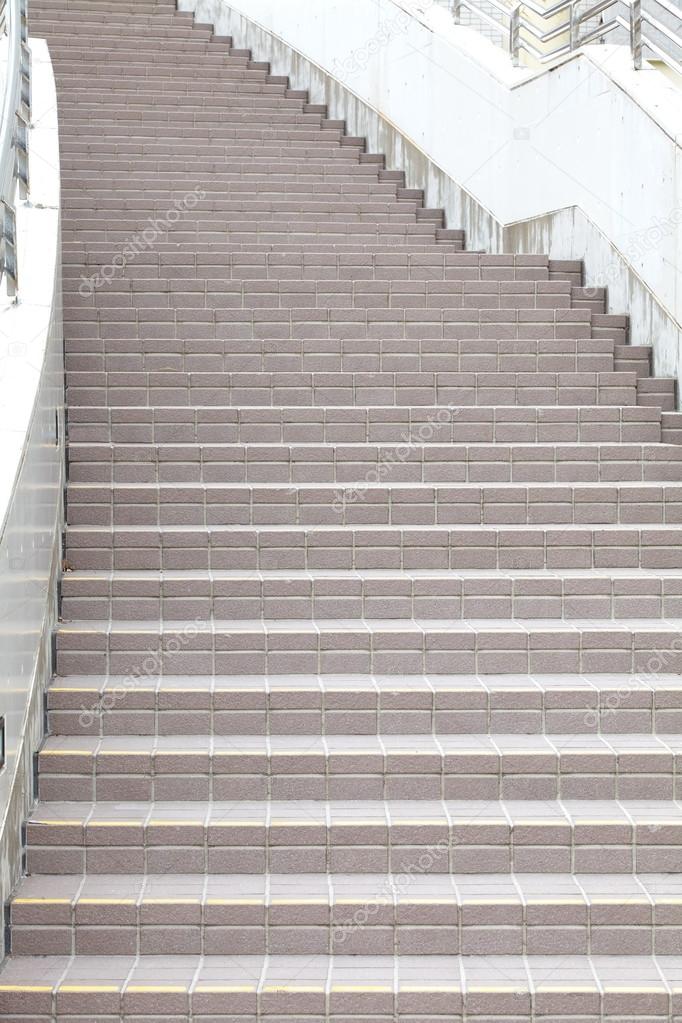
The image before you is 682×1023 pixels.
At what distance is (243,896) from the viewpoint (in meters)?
3.99

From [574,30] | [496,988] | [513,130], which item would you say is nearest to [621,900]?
[496,988]

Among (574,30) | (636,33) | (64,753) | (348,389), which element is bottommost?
(64,753)

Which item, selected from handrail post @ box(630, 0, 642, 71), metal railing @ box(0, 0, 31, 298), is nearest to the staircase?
metal railing @ box(0, 0, 31, 298)

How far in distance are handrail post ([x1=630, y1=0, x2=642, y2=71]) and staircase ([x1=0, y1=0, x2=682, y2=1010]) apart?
4.88 ft

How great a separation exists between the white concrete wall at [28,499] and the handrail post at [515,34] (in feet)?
16.2

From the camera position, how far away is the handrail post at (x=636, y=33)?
7656 mm

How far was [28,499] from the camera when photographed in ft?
13.7

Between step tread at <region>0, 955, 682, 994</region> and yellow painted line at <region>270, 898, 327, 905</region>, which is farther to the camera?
yellow painted line at <region>270, 898, 327, 905</region>

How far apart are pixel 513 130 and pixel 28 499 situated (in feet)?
20.1

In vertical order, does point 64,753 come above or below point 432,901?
above

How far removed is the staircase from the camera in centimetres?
392

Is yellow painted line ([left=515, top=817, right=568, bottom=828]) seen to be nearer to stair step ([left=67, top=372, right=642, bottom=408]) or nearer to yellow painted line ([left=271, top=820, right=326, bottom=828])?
yellow painted line ([left=271, top=820, right=326, bottom=828])

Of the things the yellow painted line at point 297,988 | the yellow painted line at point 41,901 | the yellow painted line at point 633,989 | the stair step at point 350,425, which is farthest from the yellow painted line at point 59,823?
the stair step at point 350,425

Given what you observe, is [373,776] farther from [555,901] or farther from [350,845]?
[555,901]
